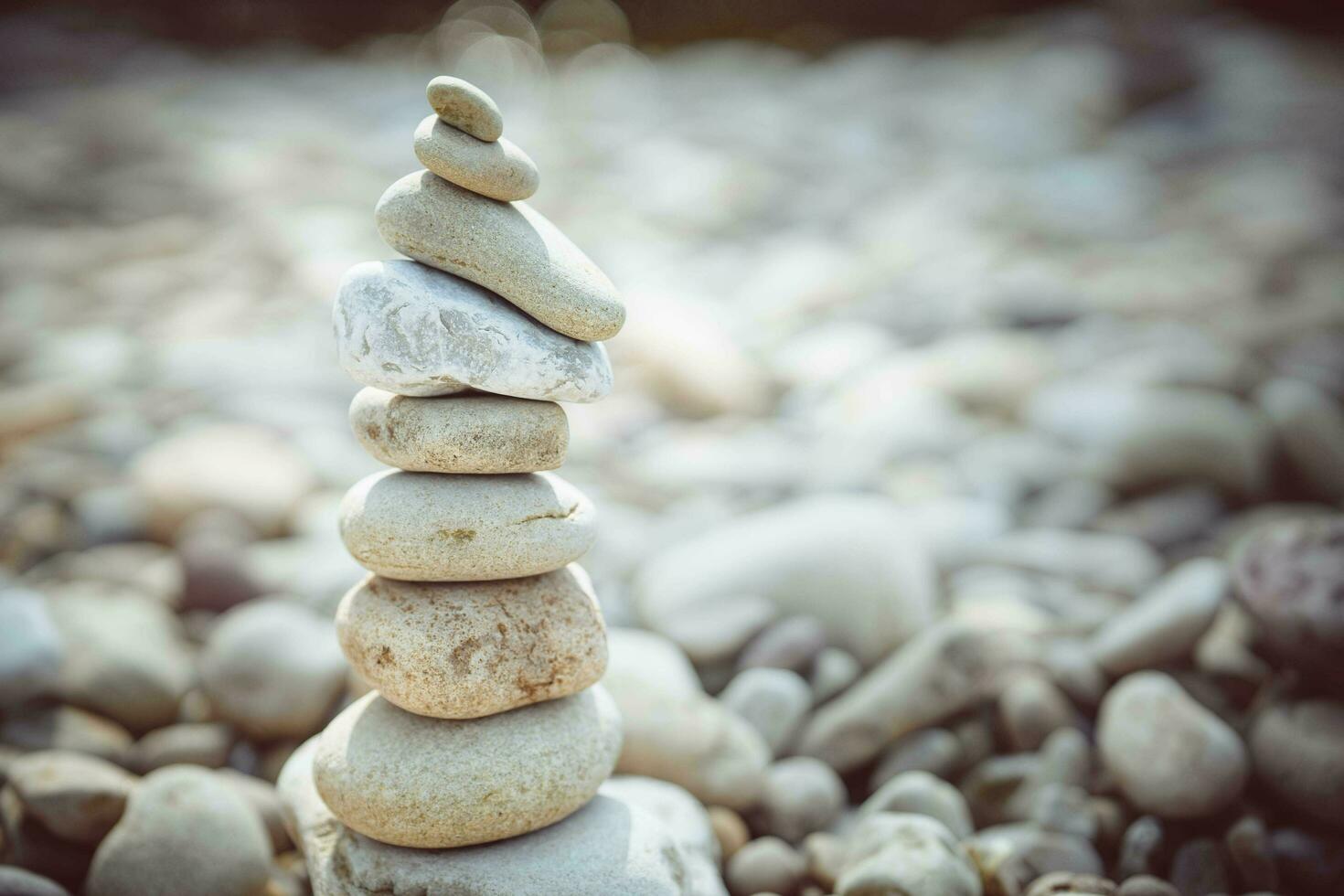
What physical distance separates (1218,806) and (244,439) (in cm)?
394

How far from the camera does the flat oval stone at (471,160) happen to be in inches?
76.5

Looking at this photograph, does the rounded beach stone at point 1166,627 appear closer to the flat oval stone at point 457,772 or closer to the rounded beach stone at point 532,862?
the rounded beach stone at point 532,862

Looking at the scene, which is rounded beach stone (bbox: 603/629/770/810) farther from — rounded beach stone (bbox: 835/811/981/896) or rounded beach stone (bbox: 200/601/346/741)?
rounded beach stone (bbox: 200/601/346/741)

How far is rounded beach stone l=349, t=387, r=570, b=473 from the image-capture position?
2.02 meters

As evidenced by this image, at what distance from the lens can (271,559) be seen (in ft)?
12.2

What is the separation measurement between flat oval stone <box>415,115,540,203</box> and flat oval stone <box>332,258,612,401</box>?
216 mm

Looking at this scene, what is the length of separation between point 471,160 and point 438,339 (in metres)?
0.38

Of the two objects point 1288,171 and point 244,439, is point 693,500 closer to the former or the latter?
point 244,439

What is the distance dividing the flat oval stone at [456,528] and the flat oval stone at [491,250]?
25 cm

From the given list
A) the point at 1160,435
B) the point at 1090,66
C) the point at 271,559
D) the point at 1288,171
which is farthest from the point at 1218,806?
the point at 1090,66

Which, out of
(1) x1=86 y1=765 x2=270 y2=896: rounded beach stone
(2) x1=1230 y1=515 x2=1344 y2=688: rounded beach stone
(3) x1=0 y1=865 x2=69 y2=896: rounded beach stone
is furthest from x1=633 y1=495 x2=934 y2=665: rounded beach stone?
(3) x1=0 y1=865 x2=69 y2=896: rounded beach stone

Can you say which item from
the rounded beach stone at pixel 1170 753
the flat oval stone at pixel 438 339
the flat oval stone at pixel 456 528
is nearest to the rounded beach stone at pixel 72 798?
the flat oval stone at pixel 456 528

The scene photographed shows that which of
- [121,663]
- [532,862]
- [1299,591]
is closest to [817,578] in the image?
[1299,591]

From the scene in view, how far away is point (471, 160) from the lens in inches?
76.9
